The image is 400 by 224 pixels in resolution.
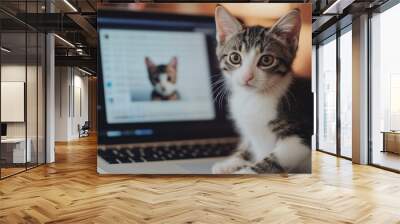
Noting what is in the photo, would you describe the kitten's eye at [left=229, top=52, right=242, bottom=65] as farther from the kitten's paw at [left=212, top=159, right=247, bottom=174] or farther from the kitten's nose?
the kitten's paw at [left=212, top=159, right=247, bottom=174]

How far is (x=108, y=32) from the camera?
6188mm

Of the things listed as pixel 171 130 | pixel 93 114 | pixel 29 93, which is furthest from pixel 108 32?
pixel 93 114

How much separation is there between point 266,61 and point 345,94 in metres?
3.95

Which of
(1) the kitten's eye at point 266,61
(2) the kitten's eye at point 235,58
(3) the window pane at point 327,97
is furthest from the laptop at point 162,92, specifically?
(3) the window pane at point 327,97

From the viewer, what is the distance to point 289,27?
6.03m

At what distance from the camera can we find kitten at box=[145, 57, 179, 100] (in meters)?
6.21

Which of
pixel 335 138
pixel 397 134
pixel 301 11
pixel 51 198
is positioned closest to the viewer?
pixel 51 198

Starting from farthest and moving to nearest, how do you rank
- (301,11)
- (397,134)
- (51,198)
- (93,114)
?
1. (93,114)
2. (397,134)
3. (301,11)
4. (51,198)

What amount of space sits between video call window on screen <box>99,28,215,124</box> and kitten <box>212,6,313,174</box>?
0.45 metres

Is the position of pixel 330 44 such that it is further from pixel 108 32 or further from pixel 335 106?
pixel 108 32

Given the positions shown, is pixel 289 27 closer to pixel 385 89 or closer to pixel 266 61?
pixel 266 61

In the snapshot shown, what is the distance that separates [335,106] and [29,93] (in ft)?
24.2

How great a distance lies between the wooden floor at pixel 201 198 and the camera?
385 centimetres

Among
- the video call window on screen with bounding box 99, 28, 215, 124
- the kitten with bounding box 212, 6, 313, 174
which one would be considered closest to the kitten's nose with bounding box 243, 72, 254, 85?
the kitten with bounding box 212, 6, 313, 174
